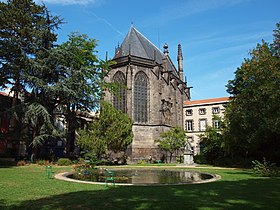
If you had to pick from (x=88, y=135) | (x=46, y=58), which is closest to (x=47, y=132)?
(x=88, y=135)

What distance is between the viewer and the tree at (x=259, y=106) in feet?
57.9

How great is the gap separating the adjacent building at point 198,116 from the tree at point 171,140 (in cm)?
1222

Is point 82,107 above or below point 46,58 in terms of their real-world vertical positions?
below

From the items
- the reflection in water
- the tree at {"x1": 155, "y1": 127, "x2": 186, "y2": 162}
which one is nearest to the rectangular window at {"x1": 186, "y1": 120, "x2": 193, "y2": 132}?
the tree at {"x1": 155, "y1": 127, "x2": 186, "y2": 162}

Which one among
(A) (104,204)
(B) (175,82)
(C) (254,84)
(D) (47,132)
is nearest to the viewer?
(A) (104,204)

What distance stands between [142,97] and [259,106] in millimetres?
18942

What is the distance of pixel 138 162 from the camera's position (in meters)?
32.2

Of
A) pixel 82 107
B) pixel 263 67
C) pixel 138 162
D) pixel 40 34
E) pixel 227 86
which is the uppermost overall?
pixel 40 34

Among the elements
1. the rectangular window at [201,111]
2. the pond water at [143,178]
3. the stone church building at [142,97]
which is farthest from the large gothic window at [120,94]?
the pond water at [143,178]

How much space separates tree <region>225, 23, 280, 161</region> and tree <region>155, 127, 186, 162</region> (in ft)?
32.2

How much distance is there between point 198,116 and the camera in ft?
152

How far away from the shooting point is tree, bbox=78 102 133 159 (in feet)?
84.8

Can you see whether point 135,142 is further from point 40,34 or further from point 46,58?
point 40,34

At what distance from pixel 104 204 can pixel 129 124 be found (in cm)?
2200
